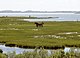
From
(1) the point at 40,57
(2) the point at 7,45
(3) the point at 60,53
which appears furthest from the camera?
(2) the point at 7,45

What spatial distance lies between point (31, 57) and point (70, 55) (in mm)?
4294

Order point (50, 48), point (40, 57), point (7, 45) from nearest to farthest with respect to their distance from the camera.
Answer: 1. point (40, 57)
2. point (50, 48)
3. point (7, 45)

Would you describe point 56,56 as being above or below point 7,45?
above

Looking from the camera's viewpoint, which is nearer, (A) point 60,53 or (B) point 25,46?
(A) point 60,53

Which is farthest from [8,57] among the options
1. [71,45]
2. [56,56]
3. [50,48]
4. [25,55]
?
[71,45]

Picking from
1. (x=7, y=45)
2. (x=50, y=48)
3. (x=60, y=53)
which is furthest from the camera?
(x=7, y=45)

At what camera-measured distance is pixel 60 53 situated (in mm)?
33188

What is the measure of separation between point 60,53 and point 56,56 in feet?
4.08

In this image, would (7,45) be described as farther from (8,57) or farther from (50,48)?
(8,57)

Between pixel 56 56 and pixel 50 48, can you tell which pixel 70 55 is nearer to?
pixel 56 56

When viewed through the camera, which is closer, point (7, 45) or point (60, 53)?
point (60, 53)

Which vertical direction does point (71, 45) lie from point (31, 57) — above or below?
below

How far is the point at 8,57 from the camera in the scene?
31.9m

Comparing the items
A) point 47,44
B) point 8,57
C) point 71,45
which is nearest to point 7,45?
point 47,44
